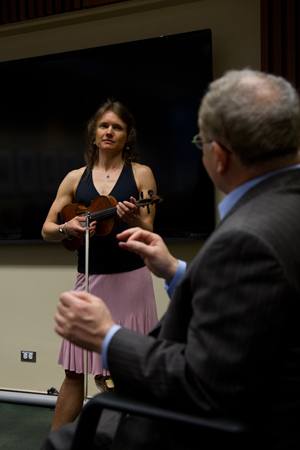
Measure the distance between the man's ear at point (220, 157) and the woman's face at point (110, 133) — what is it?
155 centimetres

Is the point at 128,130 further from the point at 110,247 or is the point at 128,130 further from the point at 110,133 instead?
the point at 110,247

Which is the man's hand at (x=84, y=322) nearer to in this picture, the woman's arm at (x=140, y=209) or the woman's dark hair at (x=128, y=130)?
the woman's arm at (x=140, y=209)

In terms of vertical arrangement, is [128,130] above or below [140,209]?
above

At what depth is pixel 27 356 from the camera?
3.47m

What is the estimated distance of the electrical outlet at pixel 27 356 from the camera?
345 cm

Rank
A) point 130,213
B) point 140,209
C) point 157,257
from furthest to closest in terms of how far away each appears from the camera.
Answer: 1. point 140,209
2. point 130,213
3. point 157,257

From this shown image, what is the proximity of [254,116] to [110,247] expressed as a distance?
1521mm

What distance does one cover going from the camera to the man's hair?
943 millimetres

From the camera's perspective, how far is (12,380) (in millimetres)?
3504

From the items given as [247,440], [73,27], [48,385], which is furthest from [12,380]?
[247,440]

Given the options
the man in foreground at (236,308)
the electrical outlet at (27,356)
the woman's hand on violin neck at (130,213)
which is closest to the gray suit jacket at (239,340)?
the man in foreground at (236,308)

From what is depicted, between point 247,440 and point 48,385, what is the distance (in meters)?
2.84

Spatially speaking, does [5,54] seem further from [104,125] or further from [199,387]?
[199,387]

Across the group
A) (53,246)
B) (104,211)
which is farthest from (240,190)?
(53,246)
